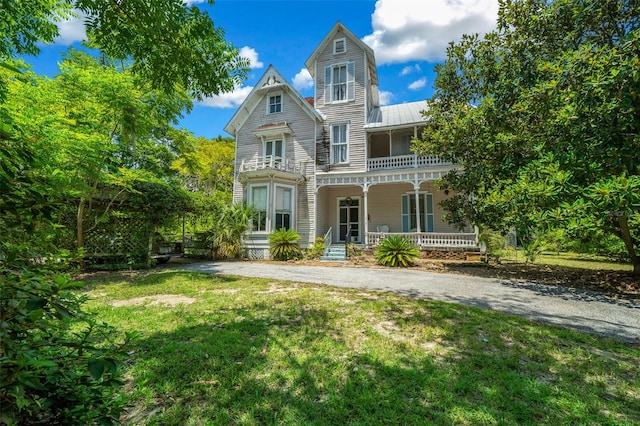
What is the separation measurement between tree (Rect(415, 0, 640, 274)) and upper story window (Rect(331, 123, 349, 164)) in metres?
5.46

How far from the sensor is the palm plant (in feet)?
46.5

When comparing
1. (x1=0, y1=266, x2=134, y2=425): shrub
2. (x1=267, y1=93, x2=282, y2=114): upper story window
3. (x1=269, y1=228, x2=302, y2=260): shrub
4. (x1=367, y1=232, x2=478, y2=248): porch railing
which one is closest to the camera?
(x1=0, y1=266, x2=134, y2=425): shrub

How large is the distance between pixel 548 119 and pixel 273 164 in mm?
12048

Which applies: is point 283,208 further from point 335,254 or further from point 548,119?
point 548,119

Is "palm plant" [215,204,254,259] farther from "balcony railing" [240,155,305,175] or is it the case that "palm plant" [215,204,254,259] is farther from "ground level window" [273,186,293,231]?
"balcony railing" [240,155,305,175]

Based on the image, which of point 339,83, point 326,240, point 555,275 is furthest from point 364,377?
point 339,83

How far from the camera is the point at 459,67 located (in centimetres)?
1122

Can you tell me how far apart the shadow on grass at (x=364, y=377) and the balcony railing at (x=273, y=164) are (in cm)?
1229

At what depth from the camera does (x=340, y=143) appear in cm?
1675

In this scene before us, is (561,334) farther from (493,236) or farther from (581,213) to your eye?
(493,236)

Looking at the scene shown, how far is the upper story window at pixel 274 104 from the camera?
57.7 ft

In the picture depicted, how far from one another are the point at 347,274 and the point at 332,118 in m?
10.5

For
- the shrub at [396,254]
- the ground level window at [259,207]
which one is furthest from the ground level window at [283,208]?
the shrub at [396,254]

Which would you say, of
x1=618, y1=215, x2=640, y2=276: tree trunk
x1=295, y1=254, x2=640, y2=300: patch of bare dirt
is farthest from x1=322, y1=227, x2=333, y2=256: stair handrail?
x1=618, y1=215, x2=640, y2=276: tree trunk
